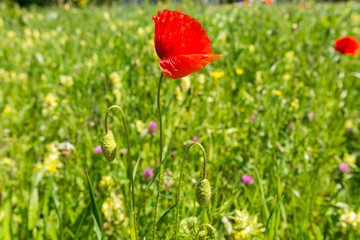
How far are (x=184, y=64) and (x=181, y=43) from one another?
0.19 feet

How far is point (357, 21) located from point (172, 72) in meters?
5.28

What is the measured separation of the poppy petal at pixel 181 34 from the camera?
23.8 inches

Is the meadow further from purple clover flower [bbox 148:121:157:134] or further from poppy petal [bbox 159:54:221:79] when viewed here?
poppy petal [bbox 159:54:221:79]

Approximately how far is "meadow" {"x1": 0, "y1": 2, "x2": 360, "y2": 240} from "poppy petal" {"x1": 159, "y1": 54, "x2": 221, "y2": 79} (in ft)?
0.87

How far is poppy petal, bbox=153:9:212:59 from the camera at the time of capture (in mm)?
605

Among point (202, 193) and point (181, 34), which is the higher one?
point (181, 34)

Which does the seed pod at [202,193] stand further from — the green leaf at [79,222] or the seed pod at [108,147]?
the green leaf at [79,222]

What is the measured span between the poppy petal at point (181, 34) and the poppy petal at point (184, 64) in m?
0.03

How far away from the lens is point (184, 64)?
0.59m

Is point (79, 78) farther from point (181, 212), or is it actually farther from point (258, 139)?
point (181, 212)

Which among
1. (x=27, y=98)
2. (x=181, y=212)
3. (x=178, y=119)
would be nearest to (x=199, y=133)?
(x=178, y=119)

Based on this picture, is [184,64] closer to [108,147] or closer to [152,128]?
[108,147]

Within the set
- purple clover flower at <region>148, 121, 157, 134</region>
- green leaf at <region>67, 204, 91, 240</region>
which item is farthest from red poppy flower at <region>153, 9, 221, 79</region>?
purple clover flower at <region>148, 121, 157, 134</region>

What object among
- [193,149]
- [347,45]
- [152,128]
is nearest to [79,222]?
[193,149]
